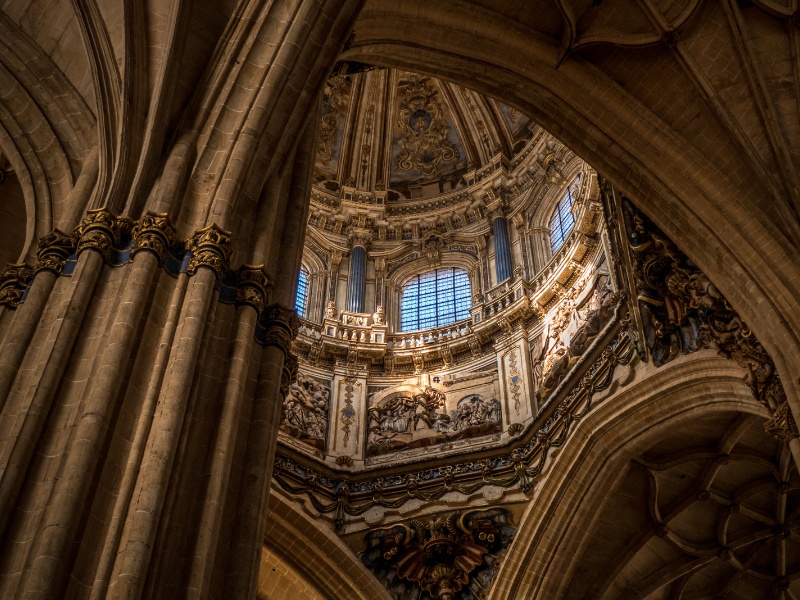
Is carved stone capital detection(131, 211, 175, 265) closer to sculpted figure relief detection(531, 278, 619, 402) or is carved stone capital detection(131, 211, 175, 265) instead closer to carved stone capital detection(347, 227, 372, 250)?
sculpted figure relief detection(531, 278, 619, 402)

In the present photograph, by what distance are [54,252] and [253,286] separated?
57.6 inches

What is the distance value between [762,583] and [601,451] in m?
4.90

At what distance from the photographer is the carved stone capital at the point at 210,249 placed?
7277 mm

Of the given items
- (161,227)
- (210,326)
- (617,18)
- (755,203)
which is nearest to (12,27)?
(161,227)

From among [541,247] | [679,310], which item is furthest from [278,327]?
[541,247]

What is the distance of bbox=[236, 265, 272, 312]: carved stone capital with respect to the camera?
758cm

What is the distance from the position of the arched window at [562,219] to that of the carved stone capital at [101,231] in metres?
12.1

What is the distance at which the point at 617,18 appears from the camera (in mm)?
12766

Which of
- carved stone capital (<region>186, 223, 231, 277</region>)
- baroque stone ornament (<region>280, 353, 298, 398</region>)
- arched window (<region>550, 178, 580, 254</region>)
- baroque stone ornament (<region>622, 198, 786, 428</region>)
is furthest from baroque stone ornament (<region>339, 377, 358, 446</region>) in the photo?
carved stone capital (<region>186, 223, 231, 277</region>)

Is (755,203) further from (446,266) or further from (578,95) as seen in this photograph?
(446,266)

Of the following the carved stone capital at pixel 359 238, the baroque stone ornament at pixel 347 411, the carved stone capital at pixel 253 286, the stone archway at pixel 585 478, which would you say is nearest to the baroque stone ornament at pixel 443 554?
the stone archway at pixel 585 478

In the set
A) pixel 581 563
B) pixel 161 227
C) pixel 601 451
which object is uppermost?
pixel 601 451

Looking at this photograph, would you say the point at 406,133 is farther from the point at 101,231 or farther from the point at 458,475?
the point at 101,231

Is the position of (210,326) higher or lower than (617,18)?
lower
